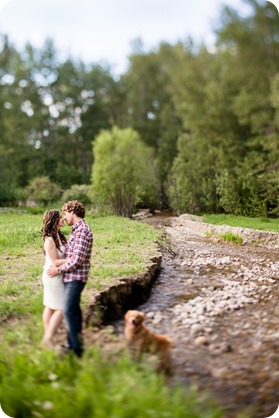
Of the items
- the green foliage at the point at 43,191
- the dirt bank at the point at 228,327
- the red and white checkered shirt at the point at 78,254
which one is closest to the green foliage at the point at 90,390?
the dirt bank at the point at 228,327

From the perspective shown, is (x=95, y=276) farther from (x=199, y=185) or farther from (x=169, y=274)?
(x=199, y=185)

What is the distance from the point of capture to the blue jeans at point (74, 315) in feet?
10.0

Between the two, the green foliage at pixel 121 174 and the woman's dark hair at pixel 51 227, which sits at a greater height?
the green foliage at pixel 121 174

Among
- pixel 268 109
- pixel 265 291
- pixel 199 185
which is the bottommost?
pixel 265 291

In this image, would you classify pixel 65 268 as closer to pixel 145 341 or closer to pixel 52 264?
pixel 52 264

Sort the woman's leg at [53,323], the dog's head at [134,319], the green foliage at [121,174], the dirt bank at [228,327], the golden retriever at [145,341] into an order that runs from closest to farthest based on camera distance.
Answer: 1. the dirt bank at [228,327]
2. the golden retriever at [145,341]
3. the dog's head at [134,319]
4. the woman's leg at [53,323]
5. the green foliage at [121,174]

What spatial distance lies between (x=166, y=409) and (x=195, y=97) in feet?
22.1

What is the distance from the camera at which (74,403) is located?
2.55m

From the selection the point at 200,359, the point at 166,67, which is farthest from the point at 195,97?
the point at 200,359

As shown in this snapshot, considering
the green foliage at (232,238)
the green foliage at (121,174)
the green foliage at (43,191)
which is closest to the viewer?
the green foliage at (43,191)

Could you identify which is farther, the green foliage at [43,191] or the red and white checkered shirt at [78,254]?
the green foliage at [43,191]

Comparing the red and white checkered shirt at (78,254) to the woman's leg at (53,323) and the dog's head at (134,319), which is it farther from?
the dog's head at (134,319)

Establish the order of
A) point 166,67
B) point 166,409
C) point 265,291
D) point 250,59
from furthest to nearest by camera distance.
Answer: point 265,291
point 250,59
point 166,67
point 166,409

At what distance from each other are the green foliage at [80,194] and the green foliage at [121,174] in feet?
0.56
